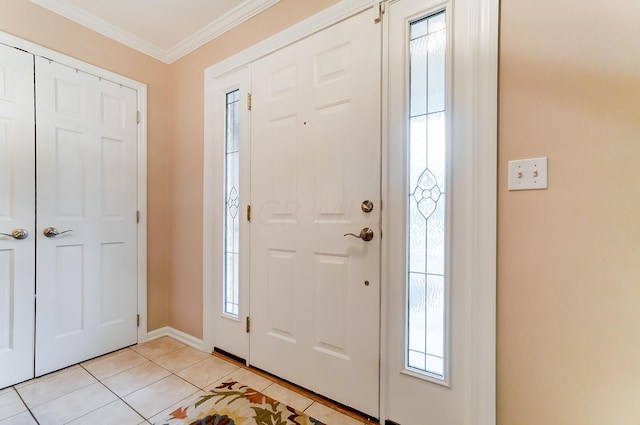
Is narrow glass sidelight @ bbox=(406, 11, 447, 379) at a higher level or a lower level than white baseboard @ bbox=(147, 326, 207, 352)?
higher

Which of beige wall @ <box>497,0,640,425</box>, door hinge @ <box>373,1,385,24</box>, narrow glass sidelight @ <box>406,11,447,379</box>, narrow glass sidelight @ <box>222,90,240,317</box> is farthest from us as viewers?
narrow glass sidelight @ <box>222,90,240,317</box>

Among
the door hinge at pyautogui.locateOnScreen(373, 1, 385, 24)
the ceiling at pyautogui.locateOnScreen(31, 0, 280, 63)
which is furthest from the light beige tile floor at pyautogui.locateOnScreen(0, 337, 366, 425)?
the ceiling at pyautogui.locateOnScreen(31, 0, 280, 63)

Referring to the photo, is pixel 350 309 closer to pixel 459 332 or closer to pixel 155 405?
pixel 459 332

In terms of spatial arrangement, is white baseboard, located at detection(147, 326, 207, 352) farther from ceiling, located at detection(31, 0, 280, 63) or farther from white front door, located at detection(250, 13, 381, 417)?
ceiling, located at detection(31, 0, 280, 63)

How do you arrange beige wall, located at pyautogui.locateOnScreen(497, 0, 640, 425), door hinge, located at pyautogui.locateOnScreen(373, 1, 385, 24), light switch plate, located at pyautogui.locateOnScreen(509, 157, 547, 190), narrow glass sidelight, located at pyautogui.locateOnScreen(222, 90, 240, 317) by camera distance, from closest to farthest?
beige wall, located at pyautogui.locateOnScreen(497, 0, 640, 425) < light switch plate, located at pyautogui.locateOnScreen(509, 157, 547, 190) < door hinge, located at pyautogui.locateOnScreen(373, 1, 385, 24) < narrow glass sidelight, located at pyautogui.locateOnScreen(222, 90, 240, 317)

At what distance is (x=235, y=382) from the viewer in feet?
5.82

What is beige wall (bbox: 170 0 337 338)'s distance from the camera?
89.6 inches

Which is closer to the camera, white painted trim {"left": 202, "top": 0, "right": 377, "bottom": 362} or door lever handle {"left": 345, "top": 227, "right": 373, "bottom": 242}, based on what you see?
door lever handle {"left": 345, "top": 227, "right": 373, "bottom": 242}

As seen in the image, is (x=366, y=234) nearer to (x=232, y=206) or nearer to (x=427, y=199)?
(x=427, y=199)

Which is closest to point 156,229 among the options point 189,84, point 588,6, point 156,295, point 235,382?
point 156,295

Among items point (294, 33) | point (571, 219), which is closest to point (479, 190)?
point (571, 219)

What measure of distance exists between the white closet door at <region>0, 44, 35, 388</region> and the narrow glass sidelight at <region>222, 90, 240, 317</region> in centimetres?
121

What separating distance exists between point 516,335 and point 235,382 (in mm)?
1607

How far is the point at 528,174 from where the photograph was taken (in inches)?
43.8
